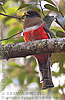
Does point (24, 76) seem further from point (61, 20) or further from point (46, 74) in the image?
point (61, 20)

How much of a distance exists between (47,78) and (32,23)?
79 centimetres

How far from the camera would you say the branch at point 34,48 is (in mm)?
2023

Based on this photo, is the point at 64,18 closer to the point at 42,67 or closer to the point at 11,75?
the point at 42,67

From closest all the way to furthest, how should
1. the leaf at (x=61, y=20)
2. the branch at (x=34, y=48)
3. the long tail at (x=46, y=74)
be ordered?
the branch at (x=34, y=48)
the leaf at (x=61, y=20)
the long tail at (x=46, y=74)

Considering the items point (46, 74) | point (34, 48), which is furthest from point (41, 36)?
point (34, 48)

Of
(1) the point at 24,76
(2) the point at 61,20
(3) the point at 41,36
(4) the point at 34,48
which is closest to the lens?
(4) the point at 34,48

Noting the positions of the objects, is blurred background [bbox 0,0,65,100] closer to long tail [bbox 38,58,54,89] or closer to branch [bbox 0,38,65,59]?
long tail [bbox 38,58,54,89]

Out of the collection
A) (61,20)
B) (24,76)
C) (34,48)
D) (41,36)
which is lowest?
(24,76)

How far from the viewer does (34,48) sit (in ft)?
6.85

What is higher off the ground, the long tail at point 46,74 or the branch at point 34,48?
the branch at point 34,48

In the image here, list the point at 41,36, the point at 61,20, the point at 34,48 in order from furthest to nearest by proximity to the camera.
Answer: the point at 41,36, the point at 61,20, the point at 34,48

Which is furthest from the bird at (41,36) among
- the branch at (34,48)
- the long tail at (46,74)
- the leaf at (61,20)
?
the branch at (34,48)

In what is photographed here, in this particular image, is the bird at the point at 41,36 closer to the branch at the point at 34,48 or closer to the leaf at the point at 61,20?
the leaf at the point at 61,20

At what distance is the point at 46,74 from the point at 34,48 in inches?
32.4
